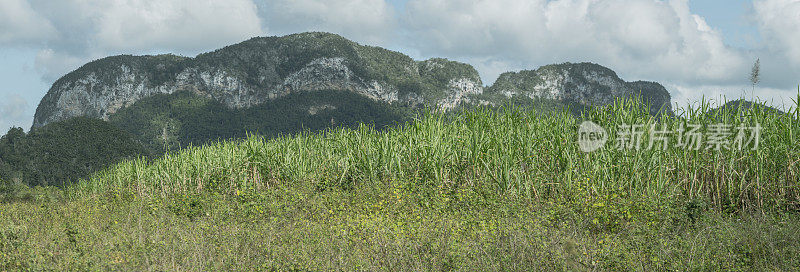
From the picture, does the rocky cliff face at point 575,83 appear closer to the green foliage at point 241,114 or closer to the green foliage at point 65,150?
the green foliage at point 241,114

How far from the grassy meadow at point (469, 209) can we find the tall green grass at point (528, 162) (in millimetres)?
25

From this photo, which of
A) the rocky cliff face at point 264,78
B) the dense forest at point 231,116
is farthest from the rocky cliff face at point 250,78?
the dense forest at point 231,116

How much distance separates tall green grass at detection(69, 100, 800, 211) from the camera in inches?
236

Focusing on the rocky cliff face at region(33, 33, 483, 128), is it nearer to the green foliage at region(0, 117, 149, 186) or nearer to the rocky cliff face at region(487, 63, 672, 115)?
the rocky cliff face at region(487, 63, 672, 115)

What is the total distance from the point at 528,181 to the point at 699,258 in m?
2.63

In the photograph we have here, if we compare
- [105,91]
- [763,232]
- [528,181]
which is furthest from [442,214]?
[105,91]

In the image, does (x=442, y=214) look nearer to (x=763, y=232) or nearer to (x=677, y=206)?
(x=677, y=206)

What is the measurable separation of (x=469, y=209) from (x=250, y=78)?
5108 inches

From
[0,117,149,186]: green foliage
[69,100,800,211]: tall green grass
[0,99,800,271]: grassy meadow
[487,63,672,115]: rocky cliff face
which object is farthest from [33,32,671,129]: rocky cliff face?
[0,99,800,271]: grassy meadow

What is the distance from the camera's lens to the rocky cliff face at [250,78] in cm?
12569

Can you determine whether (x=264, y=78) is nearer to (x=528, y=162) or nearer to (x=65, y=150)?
(x=65, y=150)

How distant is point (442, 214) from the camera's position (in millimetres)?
6270

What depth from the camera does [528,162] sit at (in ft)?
21.8

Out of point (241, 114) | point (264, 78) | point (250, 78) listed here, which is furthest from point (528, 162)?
point (250, 78)
